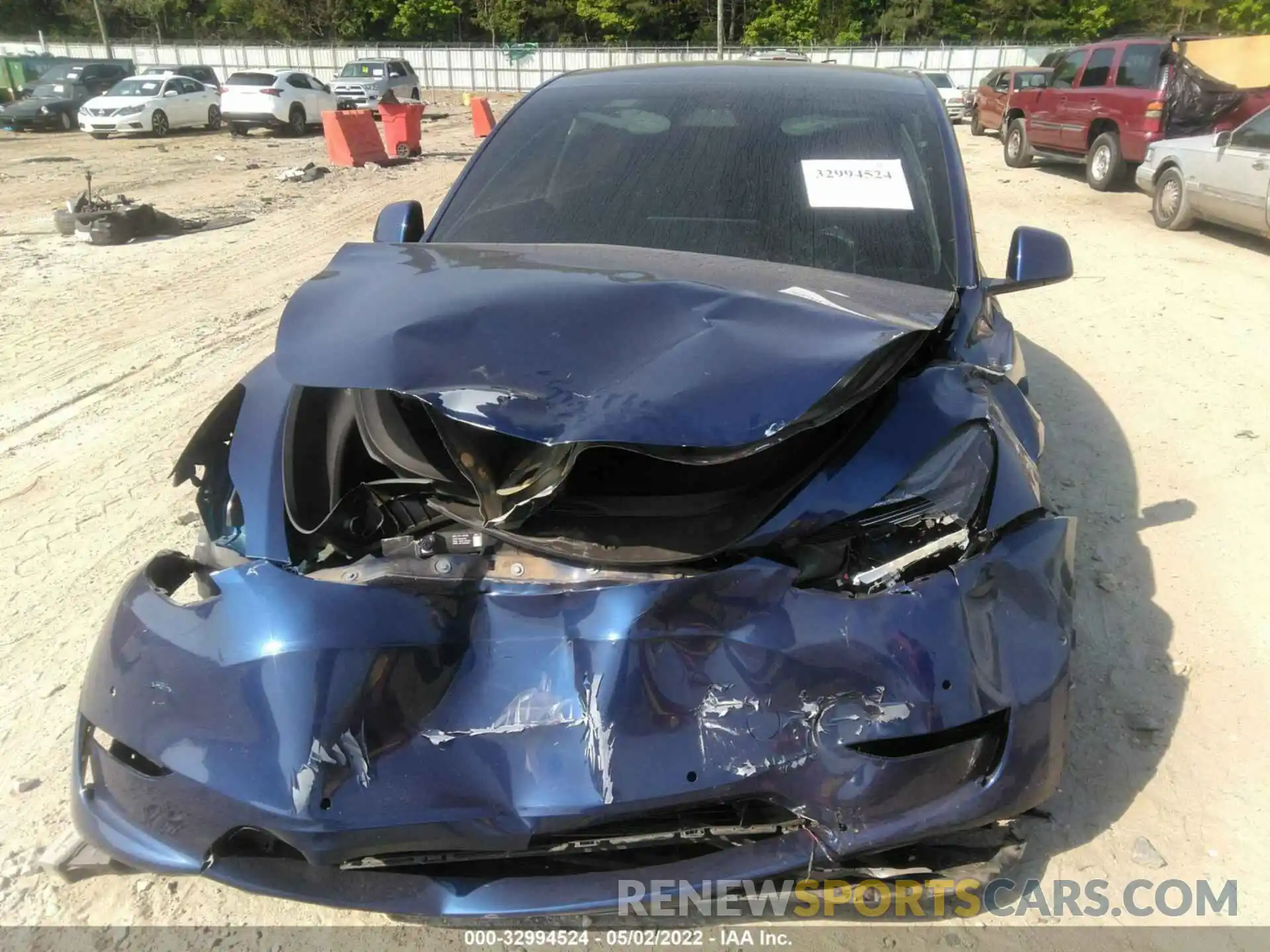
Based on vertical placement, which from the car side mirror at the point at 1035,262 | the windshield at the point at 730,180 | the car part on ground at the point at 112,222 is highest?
the windshield at the point at 730,180

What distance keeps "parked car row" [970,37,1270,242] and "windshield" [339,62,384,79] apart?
19228mm

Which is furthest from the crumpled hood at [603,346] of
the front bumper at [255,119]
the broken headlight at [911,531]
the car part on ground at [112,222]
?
the front bumper at [255,119]

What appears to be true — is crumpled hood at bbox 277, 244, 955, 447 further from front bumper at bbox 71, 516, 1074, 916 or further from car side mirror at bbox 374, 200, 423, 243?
car side mirror at bbox 374, 200, 423, 243

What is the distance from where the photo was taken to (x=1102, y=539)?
3662mm

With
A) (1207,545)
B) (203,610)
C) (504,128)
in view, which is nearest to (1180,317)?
(1207,545)

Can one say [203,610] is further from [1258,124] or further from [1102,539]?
[1258,124]

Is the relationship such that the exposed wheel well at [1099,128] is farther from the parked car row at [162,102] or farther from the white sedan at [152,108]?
the white sedan at [152,108]

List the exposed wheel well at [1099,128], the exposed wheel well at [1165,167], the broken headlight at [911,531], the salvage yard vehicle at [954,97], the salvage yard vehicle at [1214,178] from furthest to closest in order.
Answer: the salvage yard vehicle at [954,97] < the exposed wheel well at [1099,128] < the exposed wheel well at [1165,167] < the salvage yard vehicle at [1214,178] < the broken headlight at [911,531]

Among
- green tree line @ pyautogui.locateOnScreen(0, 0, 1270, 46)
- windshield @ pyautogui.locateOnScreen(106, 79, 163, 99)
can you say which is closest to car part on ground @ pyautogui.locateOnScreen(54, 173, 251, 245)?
windshield @ pyautogui.locateOnScreen(106, 79, 163, 99)

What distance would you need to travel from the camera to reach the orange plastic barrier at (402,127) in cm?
1619

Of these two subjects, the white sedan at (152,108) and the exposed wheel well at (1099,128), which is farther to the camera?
the white sedan at (152,108)

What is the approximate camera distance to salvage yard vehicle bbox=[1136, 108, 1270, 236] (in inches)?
345

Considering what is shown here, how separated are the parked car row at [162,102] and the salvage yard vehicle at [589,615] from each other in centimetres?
2100

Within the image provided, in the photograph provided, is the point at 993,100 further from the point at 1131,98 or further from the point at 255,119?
the point at 255,119
